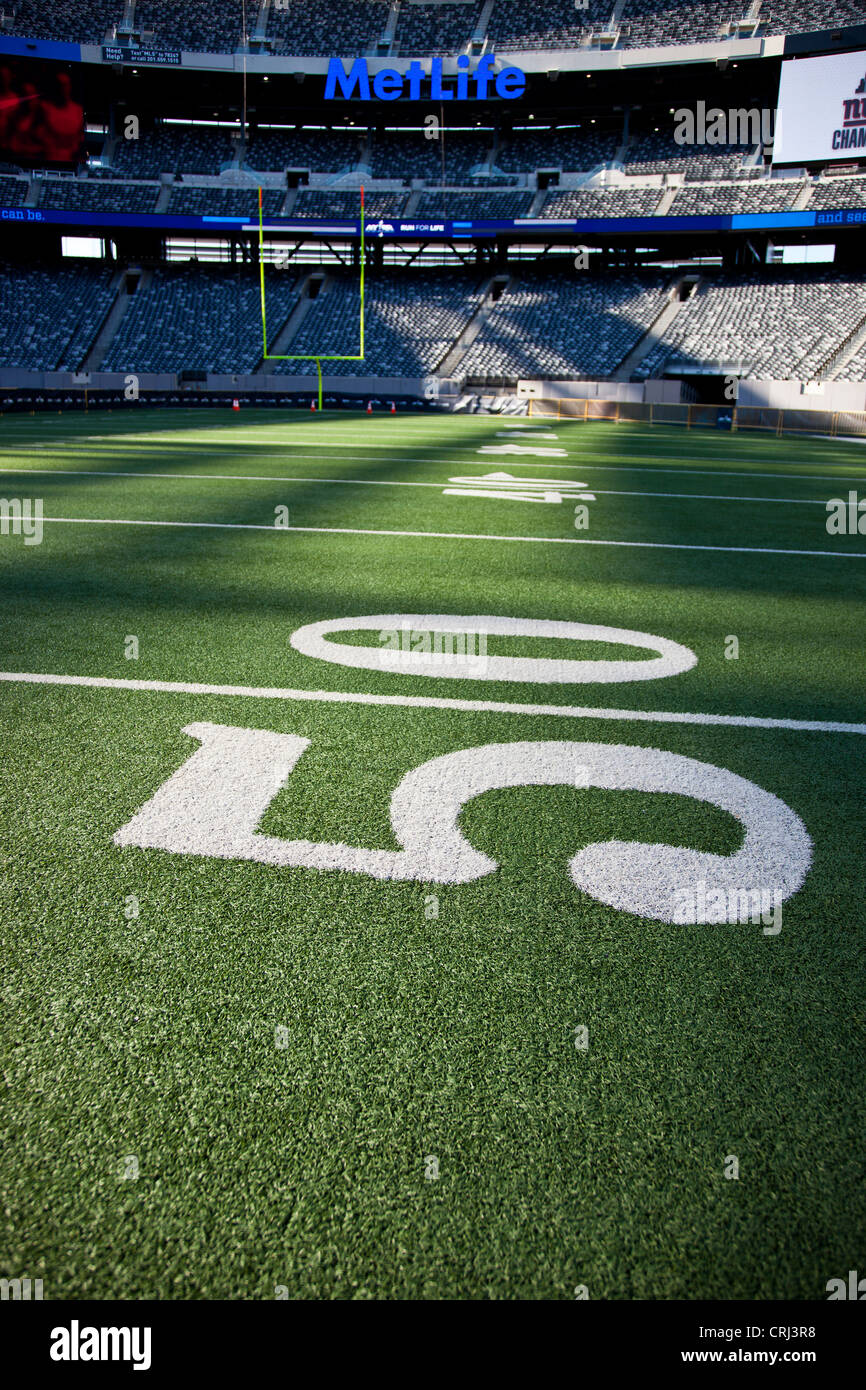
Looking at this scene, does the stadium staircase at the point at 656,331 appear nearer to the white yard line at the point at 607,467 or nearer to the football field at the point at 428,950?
the white yard line at the point at 607,467

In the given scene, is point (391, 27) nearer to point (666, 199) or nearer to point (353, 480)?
point (666, 199)

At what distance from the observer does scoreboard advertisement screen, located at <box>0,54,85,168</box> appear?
34812mm

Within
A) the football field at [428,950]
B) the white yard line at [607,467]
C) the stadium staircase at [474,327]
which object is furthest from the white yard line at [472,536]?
the stadium staircase at [474,327]

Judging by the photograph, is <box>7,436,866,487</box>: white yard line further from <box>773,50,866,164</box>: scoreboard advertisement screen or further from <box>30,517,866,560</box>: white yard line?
<box>773,50,866,164</box>: scoreboard advertisement screen

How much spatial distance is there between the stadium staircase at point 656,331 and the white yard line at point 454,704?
31.3 meters

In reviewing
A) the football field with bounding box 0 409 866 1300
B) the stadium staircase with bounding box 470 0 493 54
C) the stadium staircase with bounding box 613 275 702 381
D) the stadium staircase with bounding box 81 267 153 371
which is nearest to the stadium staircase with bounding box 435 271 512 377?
the stadium staircase with bounding box 613 275 702 381

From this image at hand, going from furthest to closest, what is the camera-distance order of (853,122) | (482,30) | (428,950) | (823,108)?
(482,30), (823,108), (853,122), (428,950)

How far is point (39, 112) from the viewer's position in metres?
35.4

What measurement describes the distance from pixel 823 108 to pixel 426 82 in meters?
14.8

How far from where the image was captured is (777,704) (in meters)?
3.78

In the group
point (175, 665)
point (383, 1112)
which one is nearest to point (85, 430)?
point (175, 665)

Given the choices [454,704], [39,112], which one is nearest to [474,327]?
[39,112]

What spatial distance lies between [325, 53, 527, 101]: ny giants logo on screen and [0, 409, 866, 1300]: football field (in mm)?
38802
